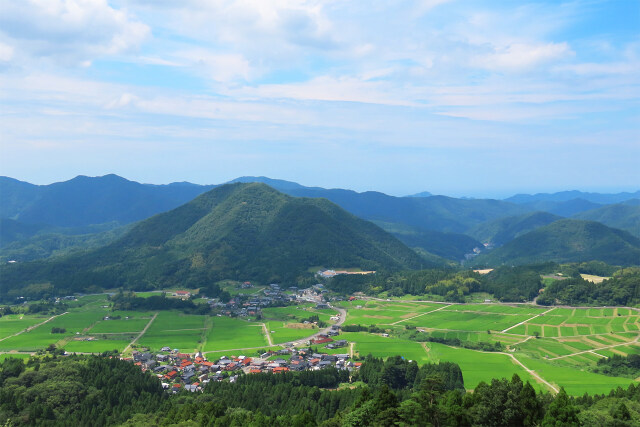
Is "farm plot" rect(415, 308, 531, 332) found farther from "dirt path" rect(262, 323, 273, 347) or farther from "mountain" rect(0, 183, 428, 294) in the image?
"mountain" rect(0, 183, 428, 294)

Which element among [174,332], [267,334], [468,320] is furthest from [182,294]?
[468,320]

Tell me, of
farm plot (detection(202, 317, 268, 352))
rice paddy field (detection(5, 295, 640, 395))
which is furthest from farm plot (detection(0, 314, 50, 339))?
farm plot (detection(202, 317, 268, 352))

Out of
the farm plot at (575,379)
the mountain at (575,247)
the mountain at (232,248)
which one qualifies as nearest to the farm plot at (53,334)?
the mountain at (232,248)

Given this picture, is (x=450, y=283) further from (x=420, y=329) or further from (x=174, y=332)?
(x=174, y=332)

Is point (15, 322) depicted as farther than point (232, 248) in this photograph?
No

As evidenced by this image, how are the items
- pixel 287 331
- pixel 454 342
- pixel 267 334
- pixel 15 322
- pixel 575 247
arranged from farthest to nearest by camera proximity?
pixel 575 247 → pixel 15 322 → pixel 287 331 → pixel 267 334 → pixel 454 342

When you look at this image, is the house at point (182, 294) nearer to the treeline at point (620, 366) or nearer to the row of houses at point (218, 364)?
the row of houses at point (218, 364)

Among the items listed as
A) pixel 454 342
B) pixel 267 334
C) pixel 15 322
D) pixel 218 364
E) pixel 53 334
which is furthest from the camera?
pixel 15 322
